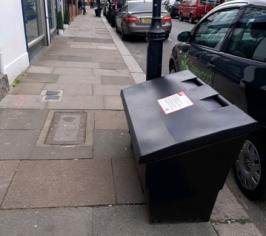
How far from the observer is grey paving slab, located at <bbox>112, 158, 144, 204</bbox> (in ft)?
10.5

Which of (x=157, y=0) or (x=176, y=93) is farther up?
(x=157, y=0)

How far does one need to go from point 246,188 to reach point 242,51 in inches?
54.2

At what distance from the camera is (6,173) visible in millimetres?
3574

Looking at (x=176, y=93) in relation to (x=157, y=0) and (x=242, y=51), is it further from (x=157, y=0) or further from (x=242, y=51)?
(x=157, y=0)

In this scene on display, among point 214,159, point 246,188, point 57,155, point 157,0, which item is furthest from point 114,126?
point 214,159

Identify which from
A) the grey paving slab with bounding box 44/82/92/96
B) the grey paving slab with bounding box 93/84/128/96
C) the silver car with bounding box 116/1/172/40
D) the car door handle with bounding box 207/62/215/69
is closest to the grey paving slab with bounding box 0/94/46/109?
the grey paving slab with bounding box 44/82/92/96

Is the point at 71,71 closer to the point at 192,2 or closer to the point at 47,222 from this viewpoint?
the point at 47,222

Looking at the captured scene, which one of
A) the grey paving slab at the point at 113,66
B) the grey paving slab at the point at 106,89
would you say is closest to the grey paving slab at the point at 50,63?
the grey paving slab at the point at 113,66

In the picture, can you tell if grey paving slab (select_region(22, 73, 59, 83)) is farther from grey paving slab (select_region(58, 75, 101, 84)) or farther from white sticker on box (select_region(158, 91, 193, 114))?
white sticker on box (select_region(158, 91, 193, 114))

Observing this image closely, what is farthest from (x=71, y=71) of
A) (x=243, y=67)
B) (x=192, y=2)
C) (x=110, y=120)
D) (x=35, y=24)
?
(x=192, y=2)

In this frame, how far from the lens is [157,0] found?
411 cm

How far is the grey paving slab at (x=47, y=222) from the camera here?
2.74m

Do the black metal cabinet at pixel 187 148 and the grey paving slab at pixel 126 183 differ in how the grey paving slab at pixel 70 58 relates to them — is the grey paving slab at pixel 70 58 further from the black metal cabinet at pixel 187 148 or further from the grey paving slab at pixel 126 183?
the black metal cabinet at pixel 187 148

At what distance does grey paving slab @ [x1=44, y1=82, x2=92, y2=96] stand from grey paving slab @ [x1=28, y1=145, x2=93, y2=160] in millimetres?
2359
